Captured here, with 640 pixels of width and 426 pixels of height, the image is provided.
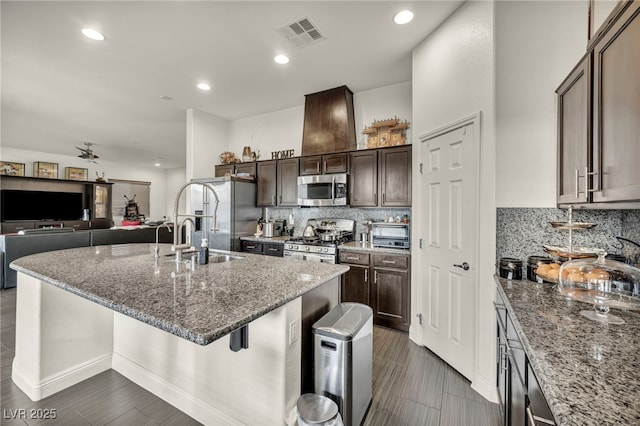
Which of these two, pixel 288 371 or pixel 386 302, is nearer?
pixel 288 371

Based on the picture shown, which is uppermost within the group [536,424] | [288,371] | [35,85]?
[35,85]

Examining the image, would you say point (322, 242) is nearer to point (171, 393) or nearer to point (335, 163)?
point (335, 163)

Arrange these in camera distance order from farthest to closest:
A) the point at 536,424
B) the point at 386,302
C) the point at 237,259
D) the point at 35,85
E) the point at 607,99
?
the point at 35,85
the point at 386,302
the point at 237,259
the point at 607,99
the point at 536,424

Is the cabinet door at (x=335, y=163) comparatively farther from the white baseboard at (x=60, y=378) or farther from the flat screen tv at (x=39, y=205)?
the flat screen tv at (x=39, y=205)

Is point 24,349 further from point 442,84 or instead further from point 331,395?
point 442,84

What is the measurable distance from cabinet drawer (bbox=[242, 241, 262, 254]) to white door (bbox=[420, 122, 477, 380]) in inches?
97.7

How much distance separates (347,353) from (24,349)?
2478 mm

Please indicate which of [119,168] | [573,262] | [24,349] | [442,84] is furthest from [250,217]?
[119,168]

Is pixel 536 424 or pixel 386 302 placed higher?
pixel 536 424

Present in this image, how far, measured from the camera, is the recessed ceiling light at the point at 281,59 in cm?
310

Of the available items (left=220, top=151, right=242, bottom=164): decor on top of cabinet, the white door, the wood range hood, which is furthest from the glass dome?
(left=220, top=151, right=242, bottom=164): decor on top of cabinet

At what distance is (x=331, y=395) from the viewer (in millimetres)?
1484

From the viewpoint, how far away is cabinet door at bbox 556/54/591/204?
1408 mm

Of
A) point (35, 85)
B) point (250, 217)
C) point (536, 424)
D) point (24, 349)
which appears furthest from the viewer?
point (250, 217)
